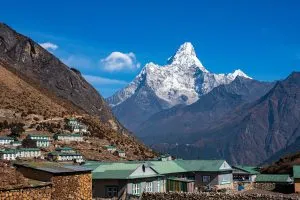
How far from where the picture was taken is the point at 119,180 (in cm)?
4803

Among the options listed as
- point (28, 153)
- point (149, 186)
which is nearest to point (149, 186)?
point (149, 186)

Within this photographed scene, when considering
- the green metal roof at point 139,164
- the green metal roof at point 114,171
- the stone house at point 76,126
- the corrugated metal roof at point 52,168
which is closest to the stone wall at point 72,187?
the corrugated metal roof at point 52,168

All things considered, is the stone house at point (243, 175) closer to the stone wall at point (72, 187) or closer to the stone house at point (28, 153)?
the stone house at point (28, 153)

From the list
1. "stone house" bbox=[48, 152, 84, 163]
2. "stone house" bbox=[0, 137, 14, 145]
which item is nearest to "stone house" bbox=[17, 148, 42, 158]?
"stone house" bbox=[48, 152, 84, 163]

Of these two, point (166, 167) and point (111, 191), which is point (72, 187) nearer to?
point (111, 191)

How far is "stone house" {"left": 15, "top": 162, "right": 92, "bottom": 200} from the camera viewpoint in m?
25.2

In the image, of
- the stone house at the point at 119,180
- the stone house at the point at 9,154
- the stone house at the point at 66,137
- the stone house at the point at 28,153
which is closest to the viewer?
the stone house at the point at 119,180

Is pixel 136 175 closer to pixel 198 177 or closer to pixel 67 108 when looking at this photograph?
pixel 198 177

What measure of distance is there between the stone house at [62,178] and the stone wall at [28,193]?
555 millimetres

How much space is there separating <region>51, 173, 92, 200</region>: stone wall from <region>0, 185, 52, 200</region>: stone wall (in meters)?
0.57

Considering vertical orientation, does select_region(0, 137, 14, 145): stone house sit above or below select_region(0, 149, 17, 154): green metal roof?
above

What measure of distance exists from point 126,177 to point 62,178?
22528 mm

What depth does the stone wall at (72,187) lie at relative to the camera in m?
25.2

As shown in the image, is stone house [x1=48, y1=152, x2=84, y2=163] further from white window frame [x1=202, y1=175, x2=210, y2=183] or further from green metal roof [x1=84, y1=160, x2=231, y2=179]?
white window frame [x1=202, y1=175, x2=210, y2=183]
